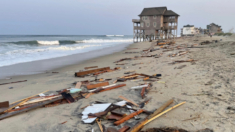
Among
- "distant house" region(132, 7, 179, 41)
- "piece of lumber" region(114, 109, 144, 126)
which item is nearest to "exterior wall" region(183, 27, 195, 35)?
"distant house" region(132, 7, 179, 41)

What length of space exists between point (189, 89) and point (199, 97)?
60 centimetres

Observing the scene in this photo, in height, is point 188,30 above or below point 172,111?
above

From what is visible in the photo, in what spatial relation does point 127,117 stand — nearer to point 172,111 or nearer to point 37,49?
point 172,111

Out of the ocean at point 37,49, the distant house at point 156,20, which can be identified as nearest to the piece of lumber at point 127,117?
the ocean at point 37,49

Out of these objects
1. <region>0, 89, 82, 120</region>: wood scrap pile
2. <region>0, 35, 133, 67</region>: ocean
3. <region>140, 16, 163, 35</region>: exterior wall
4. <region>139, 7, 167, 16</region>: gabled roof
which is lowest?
<region>0, 89, 82, 120</region>: wood scrap pile

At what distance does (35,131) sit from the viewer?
3.09 meters

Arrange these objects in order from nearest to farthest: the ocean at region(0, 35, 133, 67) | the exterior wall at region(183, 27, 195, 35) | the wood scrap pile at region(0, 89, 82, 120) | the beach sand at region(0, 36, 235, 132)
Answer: the beach sand at region(0, 36, 235, 132), the wood scrap pile at region(0, 89, 82, 120), the ocean at region(0, 35, 133, 67), the exterior wall at region(183, 27, 195, 35)

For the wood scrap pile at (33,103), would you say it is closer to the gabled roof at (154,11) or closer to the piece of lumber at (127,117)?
the piece of lumber at (127,117)

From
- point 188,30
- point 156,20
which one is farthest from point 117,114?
point 188,30

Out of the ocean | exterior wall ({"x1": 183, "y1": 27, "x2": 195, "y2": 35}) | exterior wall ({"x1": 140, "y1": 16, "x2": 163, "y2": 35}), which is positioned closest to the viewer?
the ocean

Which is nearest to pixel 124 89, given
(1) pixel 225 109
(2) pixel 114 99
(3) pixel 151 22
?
(2) pixel 114 99

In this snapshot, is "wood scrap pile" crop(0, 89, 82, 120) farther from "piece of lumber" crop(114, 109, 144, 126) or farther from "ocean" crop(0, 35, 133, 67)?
"ocean" crop(0, 35, 133, 67)

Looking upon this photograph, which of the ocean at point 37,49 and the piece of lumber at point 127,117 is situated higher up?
the ocean at point 37,49

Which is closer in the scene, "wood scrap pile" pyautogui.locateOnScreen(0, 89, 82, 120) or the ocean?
"wood scrap pile" pyautogui.locateOnScreen(0, 89, 82, 120)
